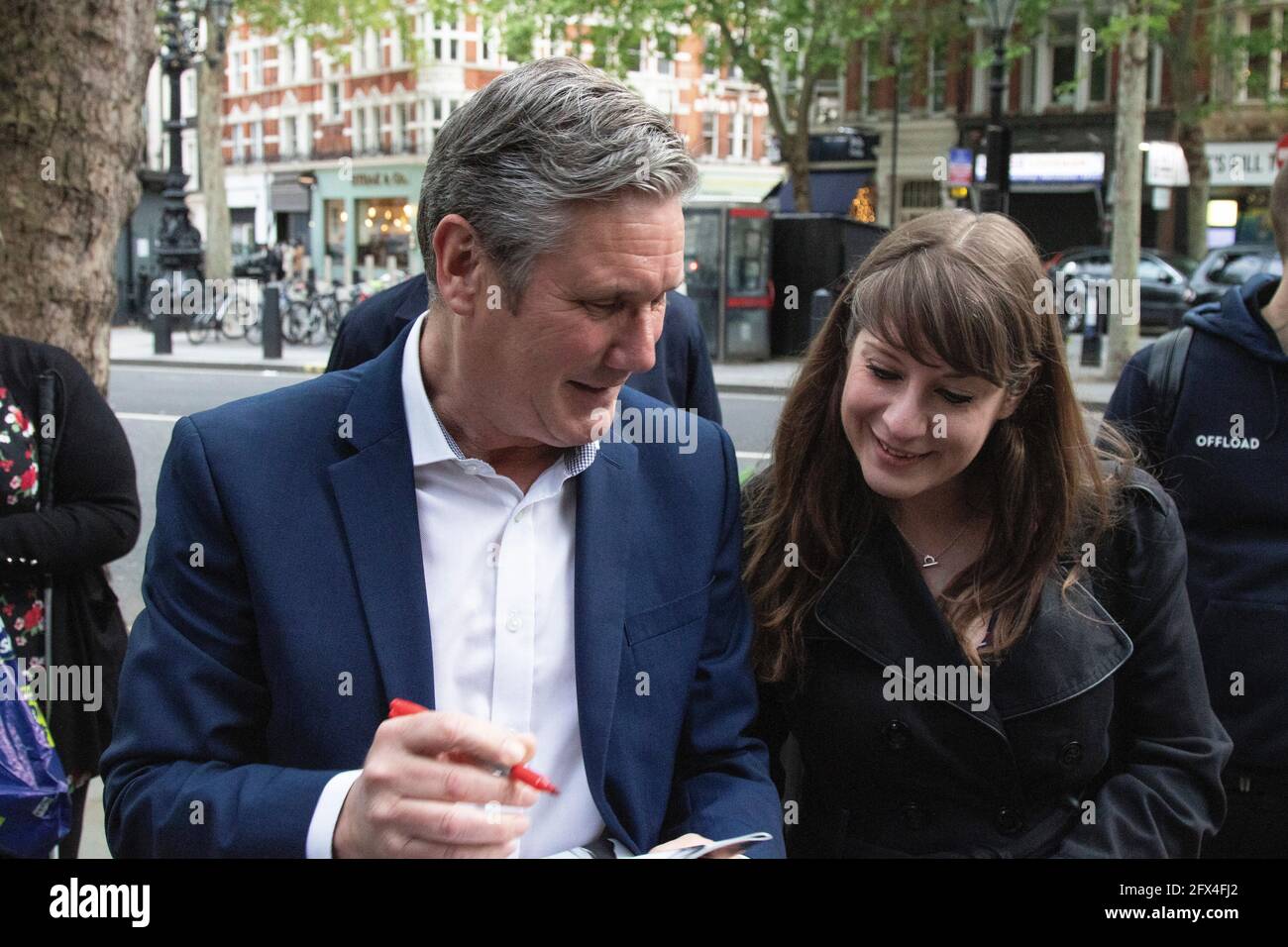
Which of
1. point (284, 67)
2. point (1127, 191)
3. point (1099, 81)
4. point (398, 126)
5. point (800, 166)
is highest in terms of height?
point (284, 67)

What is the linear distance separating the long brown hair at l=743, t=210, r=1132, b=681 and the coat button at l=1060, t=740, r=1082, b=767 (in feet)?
0.58

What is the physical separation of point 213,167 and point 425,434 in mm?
28329

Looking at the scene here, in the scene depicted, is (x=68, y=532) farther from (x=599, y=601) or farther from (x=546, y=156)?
(x=546, y=156)

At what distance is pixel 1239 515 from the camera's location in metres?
2.78

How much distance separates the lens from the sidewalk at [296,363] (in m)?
16.8

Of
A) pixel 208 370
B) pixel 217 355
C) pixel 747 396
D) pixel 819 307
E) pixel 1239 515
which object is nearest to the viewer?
pixel 1239 515

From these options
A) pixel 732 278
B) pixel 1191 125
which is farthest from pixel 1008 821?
pixel 1191 125

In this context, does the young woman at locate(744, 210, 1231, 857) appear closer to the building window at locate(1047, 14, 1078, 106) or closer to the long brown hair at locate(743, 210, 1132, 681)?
the long brown hair at locate(743, 210, 1132, 681)

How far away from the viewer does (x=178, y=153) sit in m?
22.0

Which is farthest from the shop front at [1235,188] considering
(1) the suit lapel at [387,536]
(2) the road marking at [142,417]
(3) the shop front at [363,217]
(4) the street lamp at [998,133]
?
(1) the suit lapel at [387,536]

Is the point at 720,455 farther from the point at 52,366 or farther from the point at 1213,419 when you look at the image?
the point at 52,366

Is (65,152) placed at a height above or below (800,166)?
below

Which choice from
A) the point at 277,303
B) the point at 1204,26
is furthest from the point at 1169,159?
the point at 277,303
